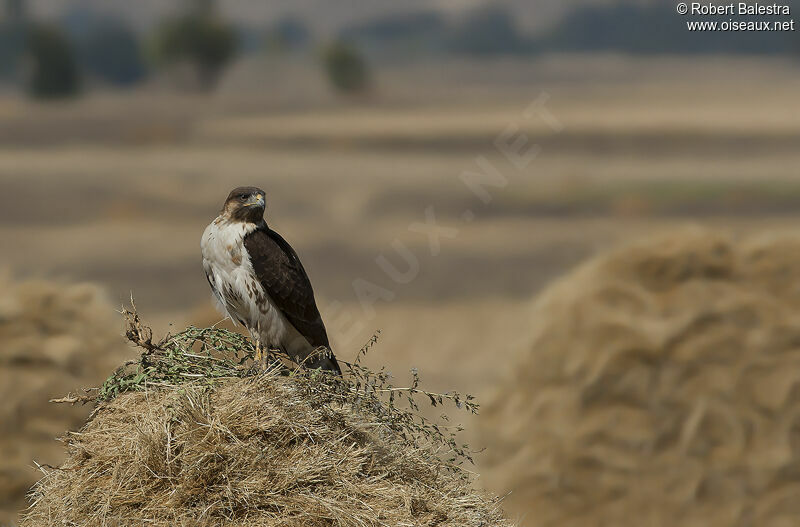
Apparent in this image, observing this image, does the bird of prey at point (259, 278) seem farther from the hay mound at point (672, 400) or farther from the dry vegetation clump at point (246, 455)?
the hay mound at point (672, 400)

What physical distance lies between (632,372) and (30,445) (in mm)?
5724

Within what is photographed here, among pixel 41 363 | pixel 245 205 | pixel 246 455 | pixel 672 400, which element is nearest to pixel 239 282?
pixel 245 205

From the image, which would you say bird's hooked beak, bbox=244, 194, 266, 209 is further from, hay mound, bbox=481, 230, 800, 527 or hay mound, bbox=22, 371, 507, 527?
hay mound, bbox=481, 230, 800, 527

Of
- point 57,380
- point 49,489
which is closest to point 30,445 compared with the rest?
point 57,380

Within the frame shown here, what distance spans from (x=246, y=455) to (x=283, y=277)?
1.62 m

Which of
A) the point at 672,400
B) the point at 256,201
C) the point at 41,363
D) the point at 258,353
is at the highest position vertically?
the point at 41,363

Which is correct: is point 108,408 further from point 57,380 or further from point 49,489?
point 57,380

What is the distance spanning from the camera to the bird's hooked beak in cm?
623

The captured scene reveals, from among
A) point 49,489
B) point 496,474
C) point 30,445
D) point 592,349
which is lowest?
point 49,489

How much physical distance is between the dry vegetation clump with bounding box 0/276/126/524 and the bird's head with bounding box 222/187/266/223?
433 cm

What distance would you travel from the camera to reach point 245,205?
20.6 feet

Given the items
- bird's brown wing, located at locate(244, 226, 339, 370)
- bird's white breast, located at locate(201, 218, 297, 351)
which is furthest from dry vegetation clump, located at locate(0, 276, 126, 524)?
bird's brown wing, located at locate(244, 226, 339, 370)

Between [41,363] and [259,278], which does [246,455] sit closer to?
[259,278]

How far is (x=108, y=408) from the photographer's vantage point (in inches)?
210
